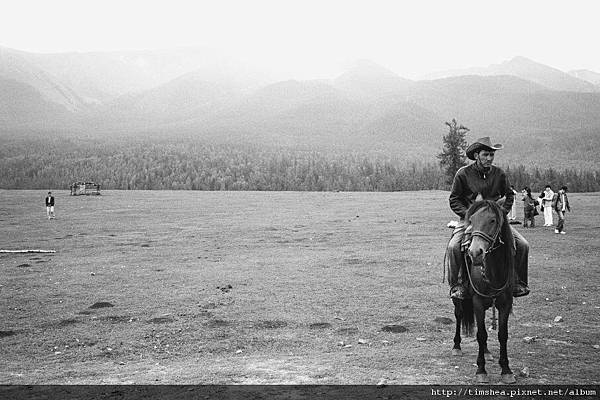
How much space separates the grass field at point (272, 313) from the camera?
33.1 ft

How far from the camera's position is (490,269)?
9492 millimetres

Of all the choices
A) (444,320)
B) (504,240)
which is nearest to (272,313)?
(444,320)

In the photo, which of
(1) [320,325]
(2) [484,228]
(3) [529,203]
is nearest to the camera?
(2) [484,228]

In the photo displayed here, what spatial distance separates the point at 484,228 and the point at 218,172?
132 meters

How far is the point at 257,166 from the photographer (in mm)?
147500

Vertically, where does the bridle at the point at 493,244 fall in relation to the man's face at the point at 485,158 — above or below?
below

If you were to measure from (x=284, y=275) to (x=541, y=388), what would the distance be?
12.6m

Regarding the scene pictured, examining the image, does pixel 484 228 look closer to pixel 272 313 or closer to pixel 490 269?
pixel 490 269

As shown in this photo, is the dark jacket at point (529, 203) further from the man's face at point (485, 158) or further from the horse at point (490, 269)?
the horse at point (490, 269)

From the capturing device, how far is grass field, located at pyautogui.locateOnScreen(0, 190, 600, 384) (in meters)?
10.1

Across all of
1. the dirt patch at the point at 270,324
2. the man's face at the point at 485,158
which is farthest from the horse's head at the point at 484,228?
the dirt patch at the point at 270,324

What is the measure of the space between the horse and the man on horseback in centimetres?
40

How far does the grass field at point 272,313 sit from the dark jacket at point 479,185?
2.83 meters

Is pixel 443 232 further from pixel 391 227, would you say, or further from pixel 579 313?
pixel 579 313
